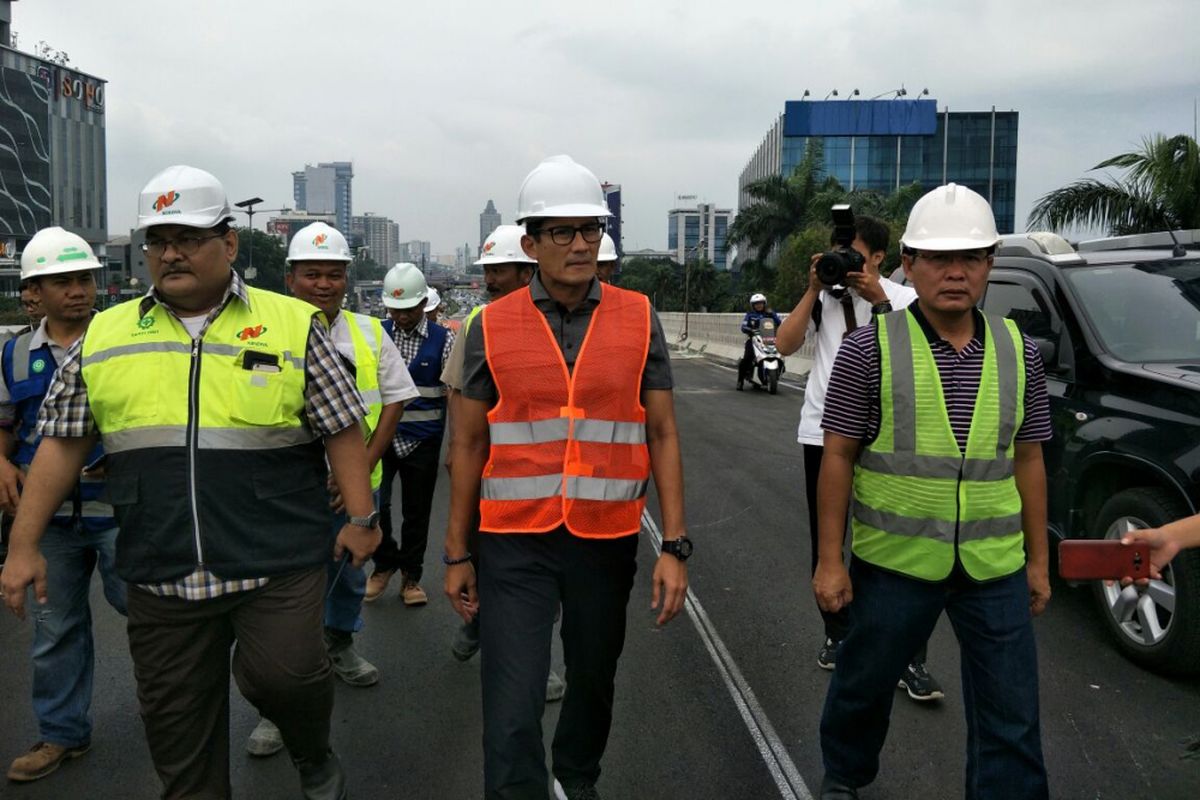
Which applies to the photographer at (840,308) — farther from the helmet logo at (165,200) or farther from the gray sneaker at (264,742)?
the helmet logo at (165,200)

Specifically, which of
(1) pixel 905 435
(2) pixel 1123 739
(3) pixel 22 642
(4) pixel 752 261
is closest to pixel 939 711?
(2) pixel 1123 739

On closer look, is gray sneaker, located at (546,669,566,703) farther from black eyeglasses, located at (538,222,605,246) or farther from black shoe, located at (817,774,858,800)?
black eyeglasses, located at (538,222,605,246)

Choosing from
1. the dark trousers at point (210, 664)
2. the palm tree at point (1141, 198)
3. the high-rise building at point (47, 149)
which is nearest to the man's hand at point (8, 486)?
the dark trousers at point (210, 664)

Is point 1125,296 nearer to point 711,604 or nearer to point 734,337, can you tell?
point 711,604

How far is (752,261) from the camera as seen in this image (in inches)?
1975

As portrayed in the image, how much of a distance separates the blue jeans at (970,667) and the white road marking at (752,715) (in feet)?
1.46

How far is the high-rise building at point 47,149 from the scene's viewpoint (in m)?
100

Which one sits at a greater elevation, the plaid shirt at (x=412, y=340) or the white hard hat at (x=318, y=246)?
the white hard hat at (x=318, y=246)

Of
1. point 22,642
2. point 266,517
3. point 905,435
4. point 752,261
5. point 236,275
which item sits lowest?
point 22,642

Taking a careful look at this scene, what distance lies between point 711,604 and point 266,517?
11.6ft

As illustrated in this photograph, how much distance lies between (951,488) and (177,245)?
235 cm

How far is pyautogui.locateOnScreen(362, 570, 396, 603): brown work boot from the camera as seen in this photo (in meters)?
6.32

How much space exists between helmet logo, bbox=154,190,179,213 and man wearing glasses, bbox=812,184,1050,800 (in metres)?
2.00

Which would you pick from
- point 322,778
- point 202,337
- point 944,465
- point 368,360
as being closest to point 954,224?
point 944,465
